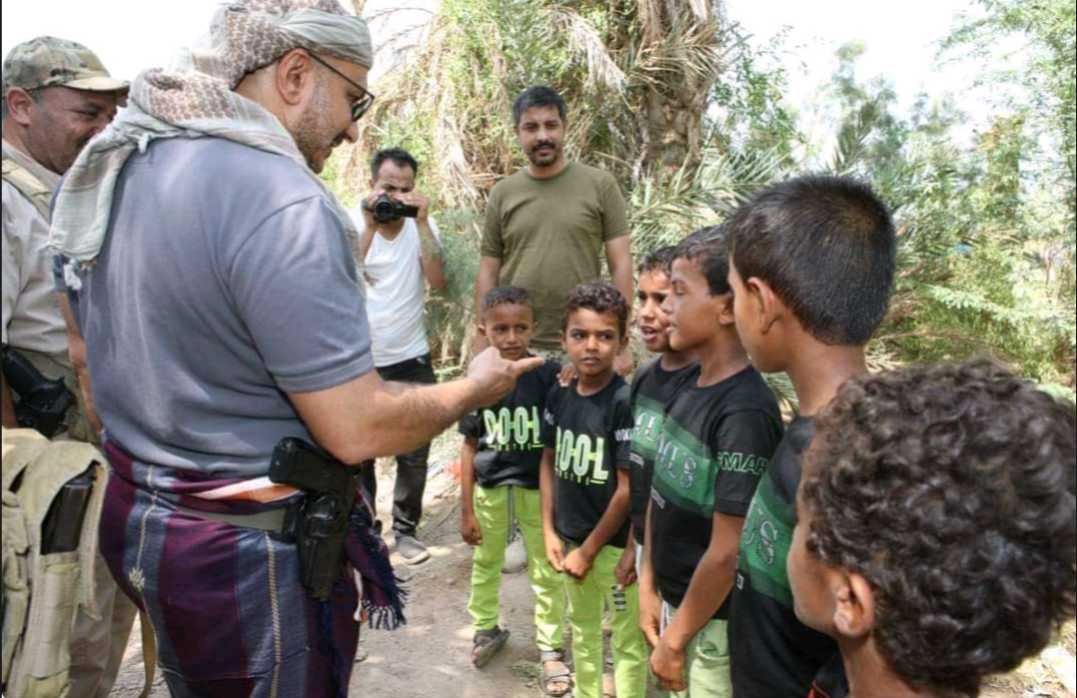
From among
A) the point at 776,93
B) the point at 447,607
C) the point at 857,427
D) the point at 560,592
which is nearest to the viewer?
the point at 857,427

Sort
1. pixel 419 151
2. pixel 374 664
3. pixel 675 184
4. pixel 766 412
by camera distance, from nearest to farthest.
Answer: pixel 766 412 → pixel 374 664 → pixel 675 184 → pixel 419 151

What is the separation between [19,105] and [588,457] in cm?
224

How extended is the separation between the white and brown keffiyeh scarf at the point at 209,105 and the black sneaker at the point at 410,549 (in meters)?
3.20

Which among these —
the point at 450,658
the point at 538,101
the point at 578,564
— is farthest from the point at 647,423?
the point at 538,101

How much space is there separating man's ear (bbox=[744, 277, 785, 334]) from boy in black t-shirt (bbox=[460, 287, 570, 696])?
1.71 meters

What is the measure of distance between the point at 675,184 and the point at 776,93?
1715mm

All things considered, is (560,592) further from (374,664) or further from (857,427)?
(857,427)

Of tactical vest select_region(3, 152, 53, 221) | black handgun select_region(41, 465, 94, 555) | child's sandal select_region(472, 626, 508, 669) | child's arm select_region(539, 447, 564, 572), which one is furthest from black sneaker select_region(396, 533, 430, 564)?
black handgun select_region(41, 465, 94, 555)

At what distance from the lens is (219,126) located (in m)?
1.63

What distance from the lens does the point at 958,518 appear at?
1.01 meters

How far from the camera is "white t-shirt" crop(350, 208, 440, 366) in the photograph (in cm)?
462

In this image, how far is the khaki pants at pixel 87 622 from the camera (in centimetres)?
270

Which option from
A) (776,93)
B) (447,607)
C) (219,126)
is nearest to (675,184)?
(776,93)

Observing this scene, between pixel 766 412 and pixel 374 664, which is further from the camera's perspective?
pixel 374 664
